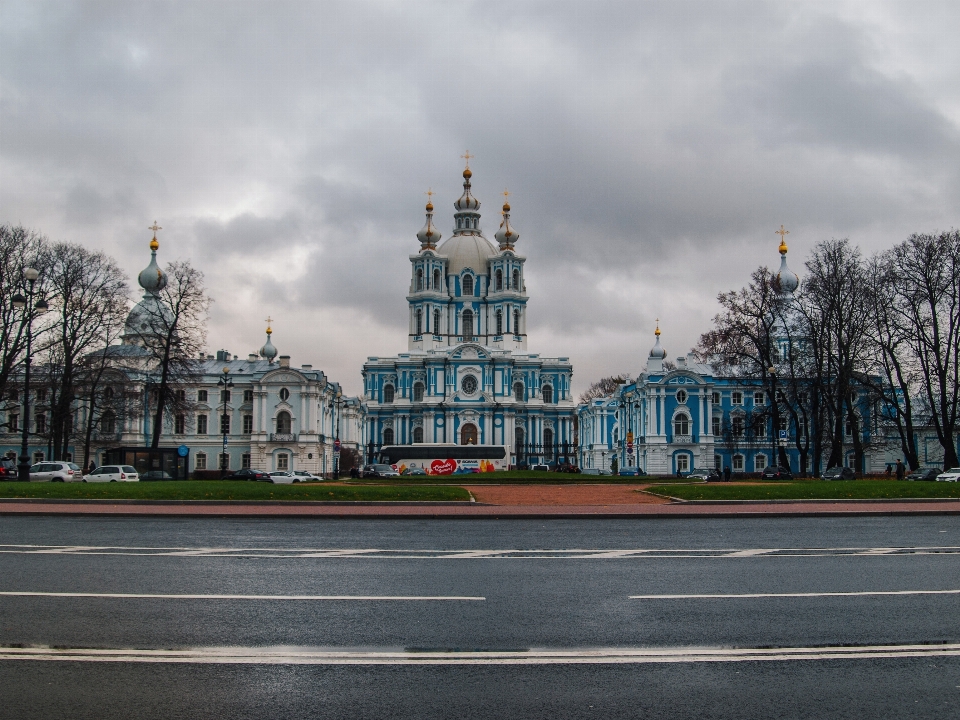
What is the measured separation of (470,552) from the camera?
15.8 meters

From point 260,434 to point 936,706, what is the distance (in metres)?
78.0

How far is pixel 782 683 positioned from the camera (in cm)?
747

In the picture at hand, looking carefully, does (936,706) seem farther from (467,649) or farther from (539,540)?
(539,540)

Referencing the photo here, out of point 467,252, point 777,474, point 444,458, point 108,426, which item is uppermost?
point 467,252

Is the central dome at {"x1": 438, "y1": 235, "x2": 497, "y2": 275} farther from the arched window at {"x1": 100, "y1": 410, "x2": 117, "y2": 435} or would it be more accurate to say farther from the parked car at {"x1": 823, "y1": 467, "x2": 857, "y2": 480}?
the parked car at {"x1": 823, "y1": 467, "x2": 857, "y2": 480}

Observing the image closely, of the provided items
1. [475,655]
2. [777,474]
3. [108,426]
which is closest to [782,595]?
[475,655]

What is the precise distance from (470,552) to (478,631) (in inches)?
261

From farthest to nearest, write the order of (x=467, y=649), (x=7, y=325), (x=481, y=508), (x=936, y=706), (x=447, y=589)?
(x=7, y=325) → (x=481, y=508) → (x=447, y=589) → (x=467, y=649) → (x=936, y=706)

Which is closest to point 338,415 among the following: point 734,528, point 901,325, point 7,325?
point 7,325

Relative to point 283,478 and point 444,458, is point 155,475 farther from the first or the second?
point 444,458

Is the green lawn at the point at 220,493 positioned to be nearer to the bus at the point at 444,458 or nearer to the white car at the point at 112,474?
the white car at the point at 112,474

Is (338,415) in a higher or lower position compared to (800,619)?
higher

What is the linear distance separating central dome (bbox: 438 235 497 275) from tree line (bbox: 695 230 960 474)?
5402 cm

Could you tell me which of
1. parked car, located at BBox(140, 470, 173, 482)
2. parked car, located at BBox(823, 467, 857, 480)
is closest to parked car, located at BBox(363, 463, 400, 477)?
parked car, located at BBox(140, 470, 173, 482)
